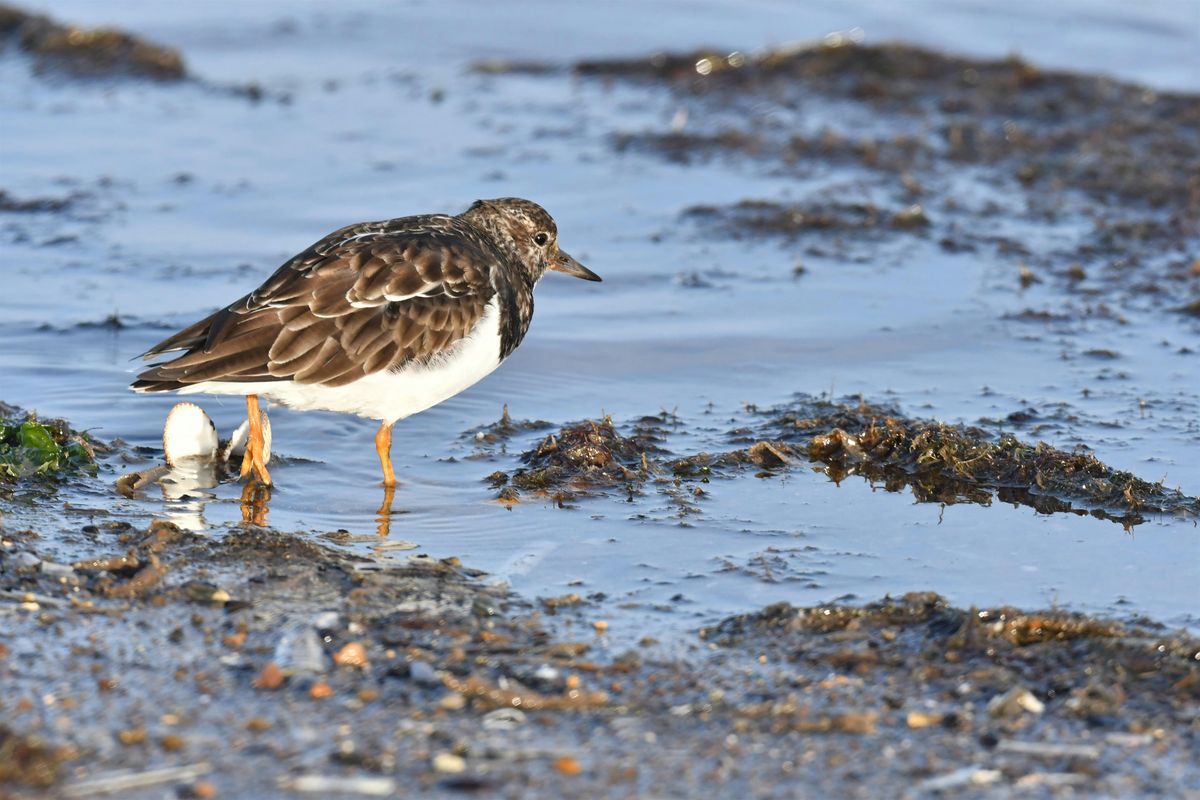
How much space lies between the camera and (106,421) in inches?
255

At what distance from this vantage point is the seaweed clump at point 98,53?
40.3 ft

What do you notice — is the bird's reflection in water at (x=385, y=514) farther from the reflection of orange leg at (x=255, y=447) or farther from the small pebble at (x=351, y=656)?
the small pebble at (x=351, y=656)

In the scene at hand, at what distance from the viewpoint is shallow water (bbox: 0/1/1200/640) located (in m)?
5.27

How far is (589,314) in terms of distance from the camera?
26.7 ft

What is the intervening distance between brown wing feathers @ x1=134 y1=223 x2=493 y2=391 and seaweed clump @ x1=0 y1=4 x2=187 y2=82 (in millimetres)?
7204

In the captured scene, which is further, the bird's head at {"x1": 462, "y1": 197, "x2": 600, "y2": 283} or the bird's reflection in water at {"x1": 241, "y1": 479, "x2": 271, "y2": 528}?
the bird's head at {"x1": 462, "y1": 197, "x2": 600, "y2": 283}

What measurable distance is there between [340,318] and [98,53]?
791 cm

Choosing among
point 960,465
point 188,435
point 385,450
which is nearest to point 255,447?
point 188,435

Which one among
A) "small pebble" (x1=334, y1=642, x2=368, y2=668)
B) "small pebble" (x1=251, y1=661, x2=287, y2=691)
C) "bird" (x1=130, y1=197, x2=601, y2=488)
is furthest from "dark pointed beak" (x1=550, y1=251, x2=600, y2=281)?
"small pebble" (x1=251, y1=661, x2=287, y2=691)

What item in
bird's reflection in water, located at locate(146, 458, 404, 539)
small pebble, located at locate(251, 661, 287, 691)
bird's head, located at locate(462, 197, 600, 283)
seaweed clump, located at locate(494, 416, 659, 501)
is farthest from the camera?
bird's head, located at locate(462, 197, 600, 283)

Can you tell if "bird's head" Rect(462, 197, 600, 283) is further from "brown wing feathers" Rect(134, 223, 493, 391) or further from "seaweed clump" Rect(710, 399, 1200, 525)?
"seaweed clump" Rect(710, 399, 1200, 525)

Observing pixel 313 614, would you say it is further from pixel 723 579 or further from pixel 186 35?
pixel 186 35

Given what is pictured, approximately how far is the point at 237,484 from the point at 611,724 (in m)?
2.45

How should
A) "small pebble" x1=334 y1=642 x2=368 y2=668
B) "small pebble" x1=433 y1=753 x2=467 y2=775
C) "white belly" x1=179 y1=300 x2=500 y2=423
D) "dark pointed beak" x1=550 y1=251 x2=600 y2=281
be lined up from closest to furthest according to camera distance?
"small pebble" x1=433 y1=753 x2=467 y2=775 → "small pebble" x1=334 y1=642 x2=368 y2=668 → "white belly" x1=179 y1=300 x2=500 y2=423 → "dark pointed beak" x1=550 y1=251 x2=600 y2=281
